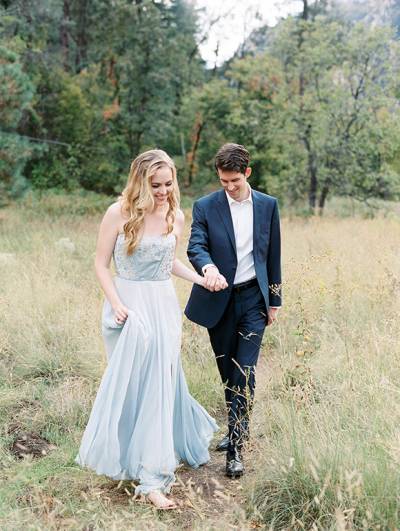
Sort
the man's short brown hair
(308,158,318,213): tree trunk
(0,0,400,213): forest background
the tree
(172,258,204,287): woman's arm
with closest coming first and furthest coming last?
the man's short brown hair → (172,258,204,287): woman's arm → (0,0,400,213): forest background → the tree → (308,158,318,213): tree trunk

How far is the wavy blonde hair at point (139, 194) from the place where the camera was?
3580 millimetres

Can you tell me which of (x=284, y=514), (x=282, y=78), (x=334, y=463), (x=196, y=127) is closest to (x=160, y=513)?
(x=284, y=514)

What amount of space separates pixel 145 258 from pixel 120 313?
36 cm

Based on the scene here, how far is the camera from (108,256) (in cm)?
372

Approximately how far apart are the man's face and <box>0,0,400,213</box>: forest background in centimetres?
925

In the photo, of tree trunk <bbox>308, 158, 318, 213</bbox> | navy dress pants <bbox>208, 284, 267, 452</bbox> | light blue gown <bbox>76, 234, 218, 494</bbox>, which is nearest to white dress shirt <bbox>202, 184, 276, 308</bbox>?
navy dress pants <bbox>208, 284, 267, 452</bbox>

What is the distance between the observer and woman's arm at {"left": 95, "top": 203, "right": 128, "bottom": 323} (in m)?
3.63

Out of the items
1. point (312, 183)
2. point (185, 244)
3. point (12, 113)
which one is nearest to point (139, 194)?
point (185, 244)

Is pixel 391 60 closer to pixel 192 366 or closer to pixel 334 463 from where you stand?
pixel 192 366

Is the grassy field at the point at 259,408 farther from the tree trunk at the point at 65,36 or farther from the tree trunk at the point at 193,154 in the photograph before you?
the tree trunk at the point at 65,36

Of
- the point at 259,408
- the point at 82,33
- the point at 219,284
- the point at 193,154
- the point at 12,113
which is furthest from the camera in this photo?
the point at 193,154

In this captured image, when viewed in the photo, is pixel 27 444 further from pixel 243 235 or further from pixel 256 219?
pixel 256 219

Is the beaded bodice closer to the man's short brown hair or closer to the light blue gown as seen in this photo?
the light blue gown

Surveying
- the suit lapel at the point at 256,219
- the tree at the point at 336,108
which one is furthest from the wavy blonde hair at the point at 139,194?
the tree at the point at 336,108
